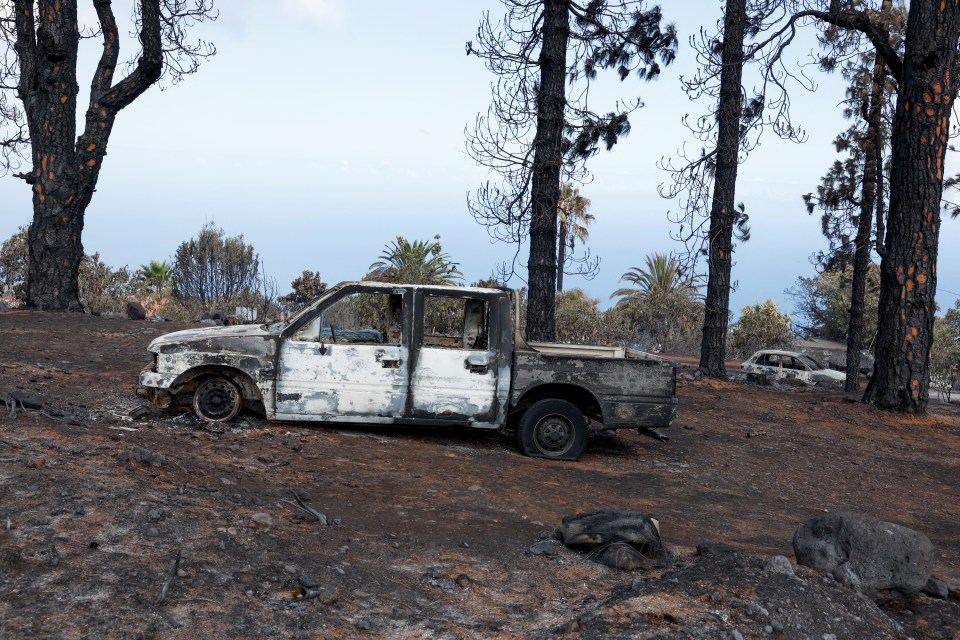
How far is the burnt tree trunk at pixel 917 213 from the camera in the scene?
15.7m

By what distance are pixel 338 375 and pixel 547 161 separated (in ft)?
30.1

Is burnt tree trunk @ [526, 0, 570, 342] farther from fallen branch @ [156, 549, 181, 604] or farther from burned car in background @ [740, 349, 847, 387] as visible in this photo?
burned car in background @ [740, 349, 847, 387]

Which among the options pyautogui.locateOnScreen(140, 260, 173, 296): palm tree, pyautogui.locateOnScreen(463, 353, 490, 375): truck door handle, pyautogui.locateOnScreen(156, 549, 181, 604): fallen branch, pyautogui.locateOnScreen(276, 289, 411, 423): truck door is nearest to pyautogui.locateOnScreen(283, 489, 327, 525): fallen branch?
pyautogui.locateOnScreen(156, 549, 181, 604): fallen branch

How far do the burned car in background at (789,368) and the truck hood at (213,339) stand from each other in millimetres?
21419

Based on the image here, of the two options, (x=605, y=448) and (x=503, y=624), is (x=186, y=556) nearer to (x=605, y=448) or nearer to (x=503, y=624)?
(x=503, y=624)

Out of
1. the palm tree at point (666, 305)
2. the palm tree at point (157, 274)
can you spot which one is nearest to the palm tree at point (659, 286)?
the palm tree at point (666, 305)

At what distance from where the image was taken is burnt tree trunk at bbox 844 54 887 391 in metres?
24.0

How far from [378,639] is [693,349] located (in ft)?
132

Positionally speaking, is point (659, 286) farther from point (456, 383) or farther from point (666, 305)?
point (456, 383)

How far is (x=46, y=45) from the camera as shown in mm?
19609

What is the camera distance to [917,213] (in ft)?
52.1

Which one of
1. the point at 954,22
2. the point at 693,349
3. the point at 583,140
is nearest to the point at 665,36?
the point at 583,140

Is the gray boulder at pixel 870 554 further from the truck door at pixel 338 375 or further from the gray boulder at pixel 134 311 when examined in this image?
the gray boulder at pixel 134 311

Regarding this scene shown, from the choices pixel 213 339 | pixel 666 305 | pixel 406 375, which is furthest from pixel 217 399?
pixel 666 305
